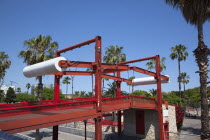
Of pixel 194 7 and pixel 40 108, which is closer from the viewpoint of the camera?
pixel 40 108

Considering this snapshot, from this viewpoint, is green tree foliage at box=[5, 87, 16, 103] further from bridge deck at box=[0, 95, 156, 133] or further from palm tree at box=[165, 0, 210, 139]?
palm tree at box=[165, 0, 210, 139]

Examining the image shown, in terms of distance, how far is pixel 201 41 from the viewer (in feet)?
46.9

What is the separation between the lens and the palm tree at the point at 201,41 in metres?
13.5

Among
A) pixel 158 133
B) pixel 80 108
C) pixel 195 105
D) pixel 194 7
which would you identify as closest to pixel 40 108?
pixel 80 108

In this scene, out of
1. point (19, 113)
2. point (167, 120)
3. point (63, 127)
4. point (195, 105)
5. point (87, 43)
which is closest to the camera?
point (19, 113)

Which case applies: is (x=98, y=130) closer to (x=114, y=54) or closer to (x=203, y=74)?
(x=203, y=74)

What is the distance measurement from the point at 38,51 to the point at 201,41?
16.3 metres

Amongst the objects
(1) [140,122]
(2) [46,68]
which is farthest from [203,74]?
(2) [46,68]

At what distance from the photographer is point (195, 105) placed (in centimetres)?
5750

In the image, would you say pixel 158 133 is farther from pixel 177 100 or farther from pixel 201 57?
pixel 177 100

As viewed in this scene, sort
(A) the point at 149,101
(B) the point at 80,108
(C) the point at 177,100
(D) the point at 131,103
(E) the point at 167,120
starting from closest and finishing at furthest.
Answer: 1. (B) the point at 80,108
2. (D) the point at 131,103
3. (A) the point at 149,101
4. (E) the point at 167,120
5. (C) the point at 177,100

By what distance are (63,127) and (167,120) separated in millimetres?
15468

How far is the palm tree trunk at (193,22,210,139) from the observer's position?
523 inches

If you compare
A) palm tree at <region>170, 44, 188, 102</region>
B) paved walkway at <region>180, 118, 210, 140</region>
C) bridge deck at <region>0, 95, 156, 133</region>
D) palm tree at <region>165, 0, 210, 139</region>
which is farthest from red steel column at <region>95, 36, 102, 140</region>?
palm tree at <region>170, 44, 188, 102</region>
